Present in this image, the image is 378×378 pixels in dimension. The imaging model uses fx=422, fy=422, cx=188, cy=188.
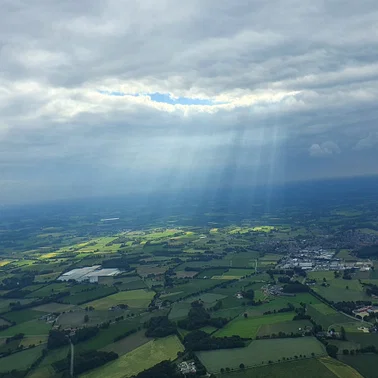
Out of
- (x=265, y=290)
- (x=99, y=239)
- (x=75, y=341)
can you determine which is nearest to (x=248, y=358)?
(x=75, y=341)

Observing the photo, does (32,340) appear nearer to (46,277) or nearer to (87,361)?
(87,361)

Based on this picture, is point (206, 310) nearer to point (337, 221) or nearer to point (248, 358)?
point (248, 358)

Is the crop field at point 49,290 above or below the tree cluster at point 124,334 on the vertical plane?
below

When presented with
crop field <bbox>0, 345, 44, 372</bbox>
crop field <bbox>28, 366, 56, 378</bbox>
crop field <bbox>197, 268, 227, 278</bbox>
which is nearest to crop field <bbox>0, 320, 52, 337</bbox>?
crop field <bbox>0, 345, 44, 372</bbox>

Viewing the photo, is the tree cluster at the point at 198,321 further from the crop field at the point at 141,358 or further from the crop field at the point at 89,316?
the crop field at the point at 89,316

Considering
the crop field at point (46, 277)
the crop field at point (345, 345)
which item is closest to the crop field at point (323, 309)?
the crop field at point (345, 345)

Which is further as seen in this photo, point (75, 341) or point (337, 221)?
point (337, 221)
